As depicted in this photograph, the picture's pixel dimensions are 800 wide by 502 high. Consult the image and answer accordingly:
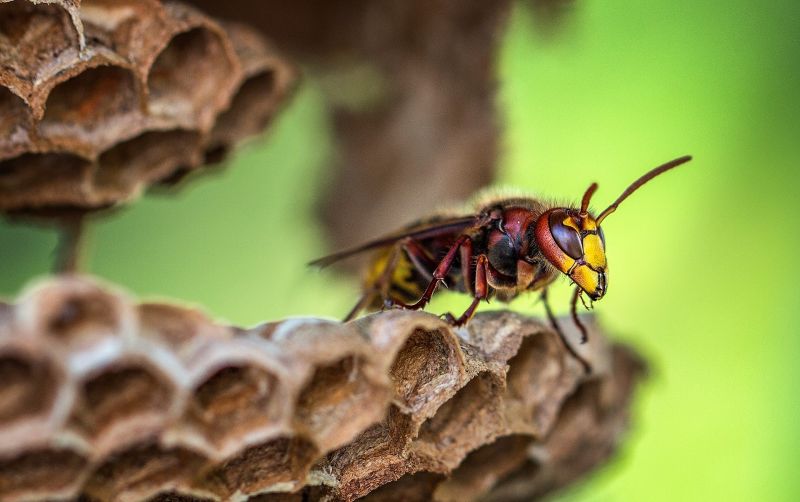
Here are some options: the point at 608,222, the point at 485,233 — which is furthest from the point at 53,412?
the point at 608,222

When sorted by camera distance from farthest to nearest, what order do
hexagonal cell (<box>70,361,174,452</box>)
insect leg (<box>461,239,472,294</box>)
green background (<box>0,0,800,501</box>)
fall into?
green background (<box>0,0,800,501</box>), insect leg (<box>461,239,472,294</box>), hexagonal cell (<box>70,361,174,452</box>)

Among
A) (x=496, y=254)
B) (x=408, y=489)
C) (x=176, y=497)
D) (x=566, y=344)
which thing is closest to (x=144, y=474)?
(x=176, y=497)

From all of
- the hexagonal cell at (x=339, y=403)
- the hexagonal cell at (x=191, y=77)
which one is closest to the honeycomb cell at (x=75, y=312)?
the hexagonal cell at (x=339, y=403)

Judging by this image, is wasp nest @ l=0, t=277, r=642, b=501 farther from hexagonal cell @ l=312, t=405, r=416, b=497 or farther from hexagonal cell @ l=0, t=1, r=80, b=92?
hexagonal cell @ l=0, t=1, r=80, b=92

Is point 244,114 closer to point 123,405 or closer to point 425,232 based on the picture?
point 425,232

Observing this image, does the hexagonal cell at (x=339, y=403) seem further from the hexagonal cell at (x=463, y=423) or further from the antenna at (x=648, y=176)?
the antenna at (x=648, y=176)

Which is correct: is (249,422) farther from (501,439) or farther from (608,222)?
(608,222)

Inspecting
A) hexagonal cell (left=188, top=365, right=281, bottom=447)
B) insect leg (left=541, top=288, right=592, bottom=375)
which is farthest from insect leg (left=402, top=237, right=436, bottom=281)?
hexagonal cell (left=188, top=365, right=281, bottom=447)

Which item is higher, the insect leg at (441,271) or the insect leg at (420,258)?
the insect leg at (420,258)
